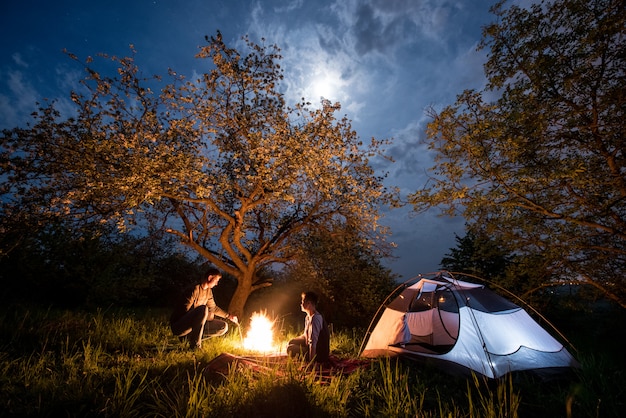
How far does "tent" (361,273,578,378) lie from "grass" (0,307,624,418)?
297 millimetres

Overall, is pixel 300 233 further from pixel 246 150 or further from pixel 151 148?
pixel 151 148

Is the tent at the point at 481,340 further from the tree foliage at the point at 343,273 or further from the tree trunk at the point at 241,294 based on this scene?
the tree trunk at the point at 241,294

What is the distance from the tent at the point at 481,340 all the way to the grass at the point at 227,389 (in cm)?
30

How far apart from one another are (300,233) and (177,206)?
529cm

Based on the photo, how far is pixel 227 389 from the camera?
411 cm

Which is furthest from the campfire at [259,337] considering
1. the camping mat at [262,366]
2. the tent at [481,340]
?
the tent at [481,340]

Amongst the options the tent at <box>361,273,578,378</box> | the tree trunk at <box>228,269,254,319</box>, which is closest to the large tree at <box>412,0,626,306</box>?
the tent at <box>361,273,578,378</box>

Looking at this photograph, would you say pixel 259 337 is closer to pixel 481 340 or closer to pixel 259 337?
pixel 259 337

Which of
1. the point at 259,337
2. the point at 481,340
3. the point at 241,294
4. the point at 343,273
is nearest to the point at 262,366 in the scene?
the point at 259,337

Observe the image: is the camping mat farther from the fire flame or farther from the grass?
the fire flame

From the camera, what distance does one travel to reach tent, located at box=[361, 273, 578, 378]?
5.96 m

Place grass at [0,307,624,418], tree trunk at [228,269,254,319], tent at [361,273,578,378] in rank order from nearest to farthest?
grass at [0,307,624,418]
tent at [361,273,578,378]
tree trunk at [228,269,254,319]

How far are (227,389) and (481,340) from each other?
4976mm

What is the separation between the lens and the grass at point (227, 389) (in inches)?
144
